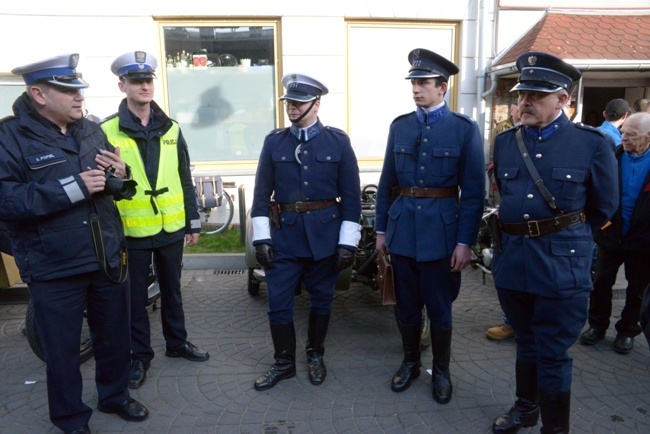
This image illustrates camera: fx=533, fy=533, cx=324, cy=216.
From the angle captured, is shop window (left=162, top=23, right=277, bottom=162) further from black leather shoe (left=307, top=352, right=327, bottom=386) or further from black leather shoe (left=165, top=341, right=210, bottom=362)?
black leather shoe (left=307, top=352, right=327, bottom=386)

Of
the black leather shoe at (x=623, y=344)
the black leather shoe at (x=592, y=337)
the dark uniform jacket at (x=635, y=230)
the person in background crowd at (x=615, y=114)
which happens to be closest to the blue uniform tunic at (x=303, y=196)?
the dark uniform jacket at (x=635, y=230)

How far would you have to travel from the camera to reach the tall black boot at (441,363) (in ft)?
11.2

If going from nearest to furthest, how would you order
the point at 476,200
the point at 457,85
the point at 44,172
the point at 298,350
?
the point at 44,172
the point at 476,200
the point at 298,350
the point at 457,85

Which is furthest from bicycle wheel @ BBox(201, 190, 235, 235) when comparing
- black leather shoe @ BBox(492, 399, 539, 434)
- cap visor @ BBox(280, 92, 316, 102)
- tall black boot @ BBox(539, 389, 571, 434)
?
tall black boot @ BBox(539, 389, 571, 434)

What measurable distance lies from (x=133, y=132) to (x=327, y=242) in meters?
1.45

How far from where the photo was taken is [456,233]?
10.9 ft

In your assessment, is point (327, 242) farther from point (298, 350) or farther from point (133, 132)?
point (133, 132)

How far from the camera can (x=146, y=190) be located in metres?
3.48

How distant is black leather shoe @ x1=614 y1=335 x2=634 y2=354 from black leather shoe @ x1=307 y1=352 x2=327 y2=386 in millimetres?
2256

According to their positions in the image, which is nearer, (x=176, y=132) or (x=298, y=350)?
(x=176, y=132)

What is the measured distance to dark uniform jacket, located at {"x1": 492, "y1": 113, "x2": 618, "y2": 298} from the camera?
271 centimetres

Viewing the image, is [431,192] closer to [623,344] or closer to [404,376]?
[404,376]

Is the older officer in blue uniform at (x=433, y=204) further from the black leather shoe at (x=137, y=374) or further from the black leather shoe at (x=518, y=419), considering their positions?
the black leather shoe at (x=137, y=374)

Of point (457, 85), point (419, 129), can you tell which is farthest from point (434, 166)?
point (457, 85)
